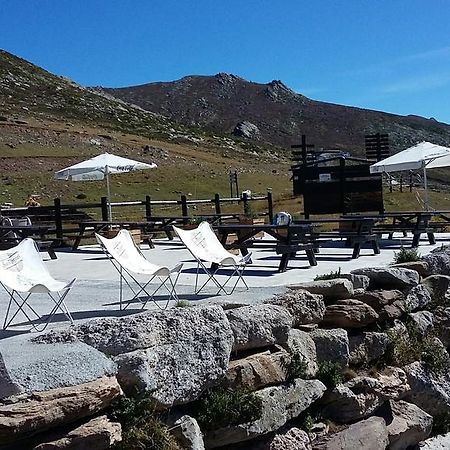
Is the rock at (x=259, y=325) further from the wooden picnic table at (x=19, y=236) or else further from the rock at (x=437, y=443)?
the wooden picnic table at (x=19, y=236)

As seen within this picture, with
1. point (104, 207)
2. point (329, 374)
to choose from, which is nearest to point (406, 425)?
point (329, 374)

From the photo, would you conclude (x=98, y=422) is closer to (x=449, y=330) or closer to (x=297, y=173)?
(x=449, y=330)

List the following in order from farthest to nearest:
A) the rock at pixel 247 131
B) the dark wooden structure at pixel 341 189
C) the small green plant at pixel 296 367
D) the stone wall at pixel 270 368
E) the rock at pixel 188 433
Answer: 1. the rock at pixel 247 131
2. the dark wooden structure at pixel 341 189
3. the small green plant at pixel 296 367
4. the rock at pixel 188 433
5. the stone wall at pixel 270 368

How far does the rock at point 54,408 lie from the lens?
159 inches

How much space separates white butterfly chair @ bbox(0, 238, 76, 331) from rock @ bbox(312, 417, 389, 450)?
7.78 feet

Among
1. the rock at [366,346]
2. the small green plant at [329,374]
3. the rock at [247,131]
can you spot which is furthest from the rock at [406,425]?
the rock at [247,131]

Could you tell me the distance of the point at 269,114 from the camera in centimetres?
13850

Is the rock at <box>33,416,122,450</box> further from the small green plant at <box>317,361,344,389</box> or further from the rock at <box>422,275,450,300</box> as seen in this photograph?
the rock at <box>422,275,450,300</box>

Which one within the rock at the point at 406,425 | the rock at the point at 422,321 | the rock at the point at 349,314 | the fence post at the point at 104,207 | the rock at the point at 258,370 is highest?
the fence post at the point at 104,207

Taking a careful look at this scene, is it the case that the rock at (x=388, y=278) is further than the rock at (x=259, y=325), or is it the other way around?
the rock at (x=388, y=278)

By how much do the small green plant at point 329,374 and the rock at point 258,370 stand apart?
602mm

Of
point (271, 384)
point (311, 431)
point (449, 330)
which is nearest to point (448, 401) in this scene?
point (449, 330)

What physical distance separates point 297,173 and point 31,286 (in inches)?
609

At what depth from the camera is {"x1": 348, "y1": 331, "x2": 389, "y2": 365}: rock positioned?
741 cm
